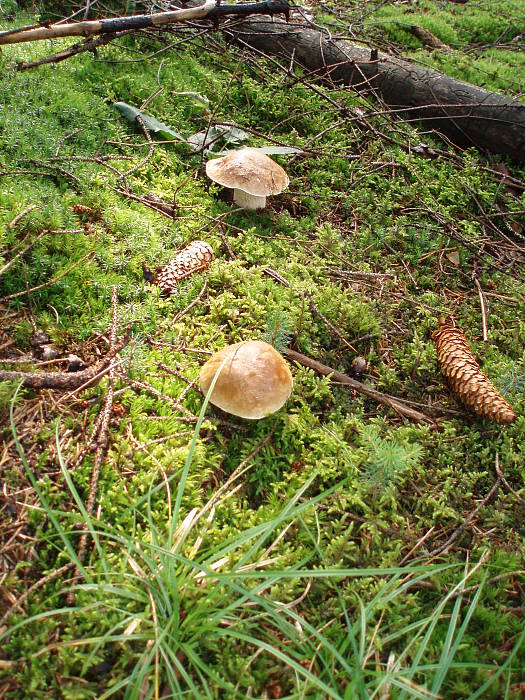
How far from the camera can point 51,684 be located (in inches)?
55.6

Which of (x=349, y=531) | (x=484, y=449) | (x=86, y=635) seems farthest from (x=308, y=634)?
(x=484, y=449)

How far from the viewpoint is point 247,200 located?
3.41 meters

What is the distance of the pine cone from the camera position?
244 cm

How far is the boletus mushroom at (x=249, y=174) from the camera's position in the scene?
3.15 m

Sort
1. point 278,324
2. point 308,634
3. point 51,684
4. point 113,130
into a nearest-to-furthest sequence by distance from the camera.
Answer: point 51,684
point 308,634
point 278,324
point 113,130

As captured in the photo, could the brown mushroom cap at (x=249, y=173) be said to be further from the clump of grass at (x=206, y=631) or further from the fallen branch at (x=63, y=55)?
the clump of grass at (x=206, y=631)

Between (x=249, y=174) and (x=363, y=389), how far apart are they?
1627 millimetres

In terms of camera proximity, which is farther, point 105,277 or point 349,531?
point 105,277

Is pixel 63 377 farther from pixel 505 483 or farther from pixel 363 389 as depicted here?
pixel 505 483

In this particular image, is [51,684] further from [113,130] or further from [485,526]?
[113,130]

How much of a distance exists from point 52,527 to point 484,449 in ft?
6.51

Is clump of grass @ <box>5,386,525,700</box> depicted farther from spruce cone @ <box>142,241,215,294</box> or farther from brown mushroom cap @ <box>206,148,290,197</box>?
brown mushroom cap @ <box>206,148,290,197</box>

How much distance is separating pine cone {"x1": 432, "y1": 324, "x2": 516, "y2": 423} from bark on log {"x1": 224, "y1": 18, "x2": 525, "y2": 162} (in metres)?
2.96

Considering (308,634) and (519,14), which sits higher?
(519,14)
